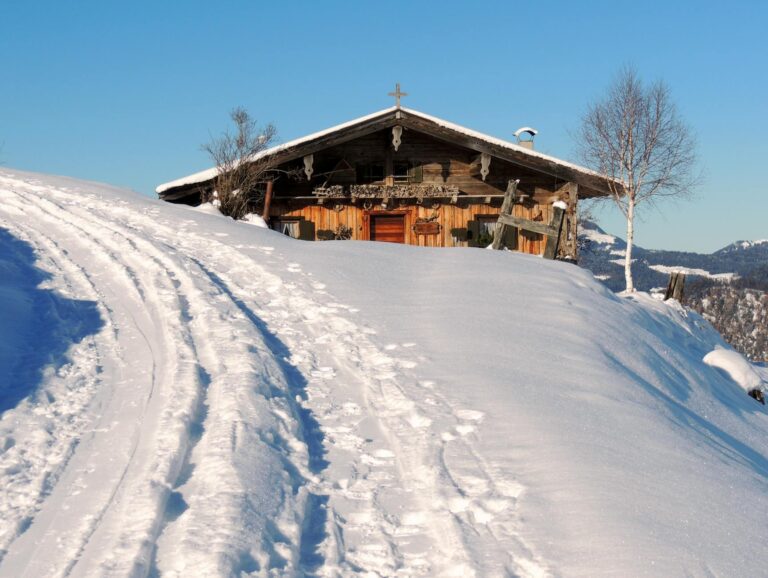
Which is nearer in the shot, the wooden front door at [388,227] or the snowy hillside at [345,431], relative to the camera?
the snowy hillside at [345,431]

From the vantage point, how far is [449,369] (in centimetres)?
626

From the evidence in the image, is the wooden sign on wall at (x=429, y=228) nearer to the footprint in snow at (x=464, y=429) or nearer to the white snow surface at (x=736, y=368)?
the white snow surface at (x=736, y=368)

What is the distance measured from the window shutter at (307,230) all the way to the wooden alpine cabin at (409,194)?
0.08 feet

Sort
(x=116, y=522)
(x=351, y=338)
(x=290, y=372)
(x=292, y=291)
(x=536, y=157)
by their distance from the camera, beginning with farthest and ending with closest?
(x=536, y=157)
(x=292, y=291)
(x=351, y=338)
(x=290, y=372)
(x=116, y=522)

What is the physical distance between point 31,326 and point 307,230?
12.5 m

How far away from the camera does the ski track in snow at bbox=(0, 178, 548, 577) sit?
11.5 feet

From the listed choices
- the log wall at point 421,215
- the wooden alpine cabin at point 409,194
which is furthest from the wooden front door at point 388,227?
the log wall at point 421,215

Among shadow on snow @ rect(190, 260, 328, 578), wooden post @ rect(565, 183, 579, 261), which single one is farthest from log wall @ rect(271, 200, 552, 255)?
shadow on snow @ rect(190, 260, 328, 578)

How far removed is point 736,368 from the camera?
11.2m

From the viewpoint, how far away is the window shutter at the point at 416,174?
1902cm

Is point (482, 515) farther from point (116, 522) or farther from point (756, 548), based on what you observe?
point (116, 522)

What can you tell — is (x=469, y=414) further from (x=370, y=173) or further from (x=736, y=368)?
(x=370, y=173)

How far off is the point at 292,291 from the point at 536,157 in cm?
1063

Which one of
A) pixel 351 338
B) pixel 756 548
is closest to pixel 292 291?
pixel 351 338
